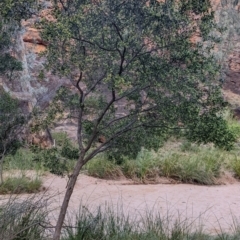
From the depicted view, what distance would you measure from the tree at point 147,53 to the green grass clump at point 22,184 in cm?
444

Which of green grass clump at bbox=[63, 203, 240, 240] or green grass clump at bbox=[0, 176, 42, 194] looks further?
green grass clump at bbox=[0, 176, 42, 194]

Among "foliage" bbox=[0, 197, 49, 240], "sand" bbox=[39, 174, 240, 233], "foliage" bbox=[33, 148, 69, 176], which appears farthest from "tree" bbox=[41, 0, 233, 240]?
"sand" bbox=[39, 174, 240, 233]

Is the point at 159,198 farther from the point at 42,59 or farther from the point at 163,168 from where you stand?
the point at 42,59

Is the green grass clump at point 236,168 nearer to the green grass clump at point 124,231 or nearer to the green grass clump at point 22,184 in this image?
the green grass clump at point 22,184

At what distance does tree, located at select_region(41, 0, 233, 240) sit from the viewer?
15.2 feet

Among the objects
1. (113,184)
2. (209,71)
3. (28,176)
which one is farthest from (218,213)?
(209,71)

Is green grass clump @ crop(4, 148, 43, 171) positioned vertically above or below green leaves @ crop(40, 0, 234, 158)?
below

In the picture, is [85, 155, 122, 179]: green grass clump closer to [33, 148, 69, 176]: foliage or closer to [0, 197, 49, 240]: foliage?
[33, 148, 69, 176]: foliage

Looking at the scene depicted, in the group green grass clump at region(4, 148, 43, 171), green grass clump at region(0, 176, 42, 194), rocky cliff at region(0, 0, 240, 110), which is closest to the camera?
green grass clump at region(0, 176, 42, 194)

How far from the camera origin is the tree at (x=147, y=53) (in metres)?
4.62

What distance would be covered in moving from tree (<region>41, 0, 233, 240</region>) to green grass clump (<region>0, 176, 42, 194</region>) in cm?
444

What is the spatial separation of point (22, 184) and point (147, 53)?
5.50 metres

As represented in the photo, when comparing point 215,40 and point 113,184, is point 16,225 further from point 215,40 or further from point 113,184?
point 113,184

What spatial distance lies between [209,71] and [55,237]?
7.14 feet
